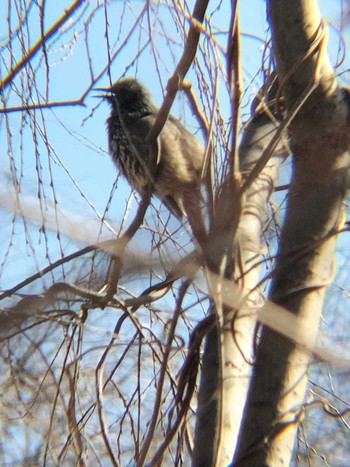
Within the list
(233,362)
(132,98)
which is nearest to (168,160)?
(132,98)

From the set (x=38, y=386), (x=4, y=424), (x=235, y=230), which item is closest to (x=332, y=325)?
(x=235, y=230)

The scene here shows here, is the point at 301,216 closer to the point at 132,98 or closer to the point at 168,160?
the point at 168,160

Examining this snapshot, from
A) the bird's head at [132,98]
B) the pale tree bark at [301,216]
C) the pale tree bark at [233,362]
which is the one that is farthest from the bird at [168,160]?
the pale tree bark at [301,216]

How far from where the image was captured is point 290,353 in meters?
2.06

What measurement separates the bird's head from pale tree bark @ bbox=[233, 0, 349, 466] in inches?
99.6

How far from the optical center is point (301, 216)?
2242 millimetres

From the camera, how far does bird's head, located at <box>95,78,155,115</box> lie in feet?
15.9

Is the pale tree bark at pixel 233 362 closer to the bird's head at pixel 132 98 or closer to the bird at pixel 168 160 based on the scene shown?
the bird at pixel 168 160

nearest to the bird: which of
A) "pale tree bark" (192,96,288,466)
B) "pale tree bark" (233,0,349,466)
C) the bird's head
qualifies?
the bird's head

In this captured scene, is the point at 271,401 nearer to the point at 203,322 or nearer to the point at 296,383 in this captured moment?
the point at 296,383

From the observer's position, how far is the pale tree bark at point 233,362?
2.21m

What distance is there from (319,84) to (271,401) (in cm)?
110

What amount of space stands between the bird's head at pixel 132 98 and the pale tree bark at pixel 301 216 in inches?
99.6

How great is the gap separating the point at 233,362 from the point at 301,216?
0.60m
